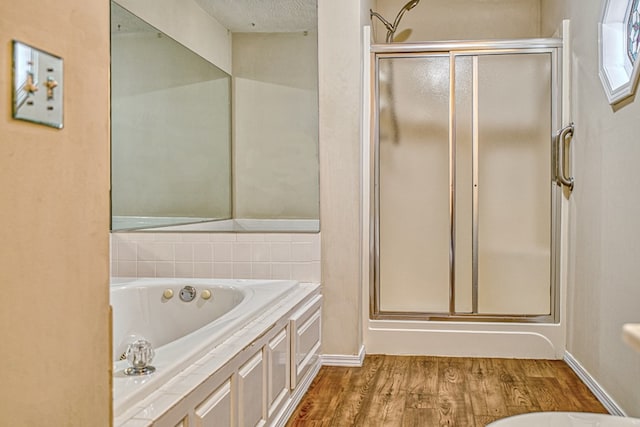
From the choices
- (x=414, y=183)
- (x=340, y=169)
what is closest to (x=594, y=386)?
(x=414, y=183)

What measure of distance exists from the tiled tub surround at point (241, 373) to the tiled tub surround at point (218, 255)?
0.64 ft

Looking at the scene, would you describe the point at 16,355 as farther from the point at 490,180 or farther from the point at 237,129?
the point at 490,180

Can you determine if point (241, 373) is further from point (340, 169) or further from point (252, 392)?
point (340, 169)

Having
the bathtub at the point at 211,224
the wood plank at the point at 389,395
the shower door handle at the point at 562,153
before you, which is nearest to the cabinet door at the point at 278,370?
the wood plank at the point at 389,395

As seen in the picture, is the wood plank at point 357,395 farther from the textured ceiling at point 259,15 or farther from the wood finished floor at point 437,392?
the textured ceiling at point 259,15

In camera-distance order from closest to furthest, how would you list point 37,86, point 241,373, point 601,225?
point 37,86, point 241,373, point 601,225

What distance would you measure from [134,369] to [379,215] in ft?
7.81

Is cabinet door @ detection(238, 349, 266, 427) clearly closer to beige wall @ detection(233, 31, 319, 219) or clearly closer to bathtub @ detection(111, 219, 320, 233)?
bathtub @ detection(111, 219, 320, 233)

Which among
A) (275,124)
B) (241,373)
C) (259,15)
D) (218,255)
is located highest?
(259,15)

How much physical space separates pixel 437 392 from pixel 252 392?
4.10 ft

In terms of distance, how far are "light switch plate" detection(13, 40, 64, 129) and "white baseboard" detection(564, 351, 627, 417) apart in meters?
2.49

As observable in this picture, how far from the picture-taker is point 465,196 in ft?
12.6

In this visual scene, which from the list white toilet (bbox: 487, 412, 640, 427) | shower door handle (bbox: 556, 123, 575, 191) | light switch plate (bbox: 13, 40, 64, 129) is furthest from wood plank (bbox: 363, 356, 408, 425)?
light switch plate (bbox: 13, 40, 64, 129)

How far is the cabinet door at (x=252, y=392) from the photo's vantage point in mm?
1974
